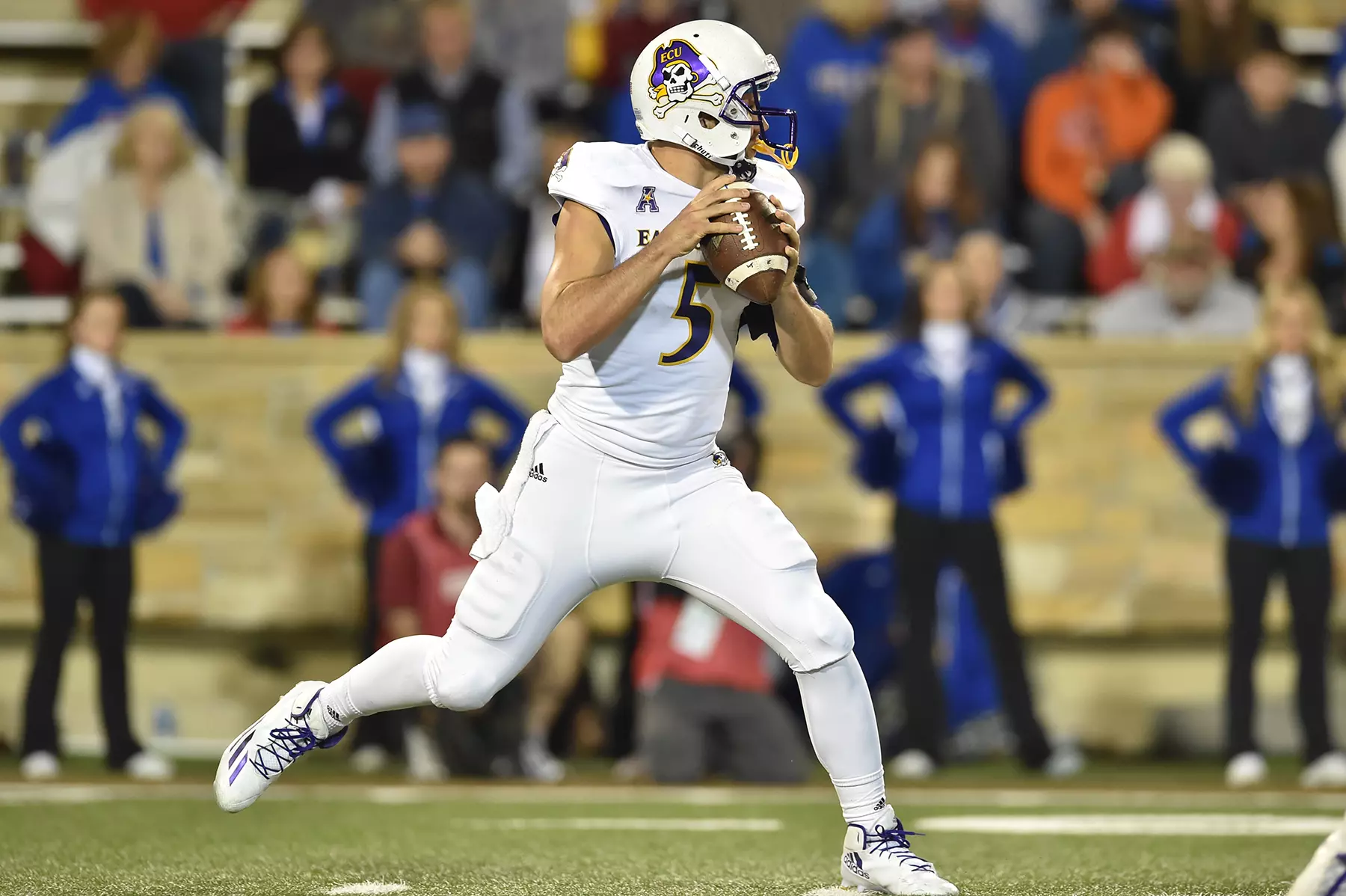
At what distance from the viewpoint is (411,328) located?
7.93 meters

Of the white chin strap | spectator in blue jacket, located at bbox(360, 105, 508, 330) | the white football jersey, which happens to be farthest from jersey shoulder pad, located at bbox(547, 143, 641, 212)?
spectator in blue jacket, located at bbox(360, 105, 508, 330)

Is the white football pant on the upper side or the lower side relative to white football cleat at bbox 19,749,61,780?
upper

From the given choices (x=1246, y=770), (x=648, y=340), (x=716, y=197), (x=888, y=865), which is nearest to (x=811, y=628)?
(x=888, y=865)

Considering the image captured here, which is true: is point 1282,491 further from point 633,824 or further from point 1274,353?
point 633,824

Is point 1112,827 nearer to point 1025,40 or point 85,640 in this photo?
point 85,640

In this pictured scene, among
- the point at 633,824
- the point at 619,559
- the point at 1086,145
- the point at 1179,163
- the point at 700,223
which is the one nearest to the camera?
the point at 700,223

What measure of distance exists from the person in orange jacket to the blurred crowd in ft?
0.05

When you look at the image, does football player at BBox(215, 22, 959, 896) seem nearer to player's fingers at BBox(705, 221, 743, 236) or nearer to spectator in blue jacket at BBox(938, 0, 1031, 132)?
player's fingers at BBox(705, 221, 743, 236)

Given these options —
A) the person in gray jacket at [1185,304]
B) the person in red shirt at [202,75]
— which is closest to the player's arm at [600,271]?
the person in gray jacket at [1185,304]

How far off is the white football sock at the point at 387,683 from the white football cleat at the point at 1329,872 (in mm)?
1779

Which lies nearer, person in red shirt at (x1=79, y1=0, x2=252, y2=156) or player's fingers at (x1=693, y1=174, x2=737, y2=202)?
player's fingers at (x1=693, y1=174, x2=737, y2=202)

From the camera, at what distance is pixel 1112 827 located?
18.8 ft

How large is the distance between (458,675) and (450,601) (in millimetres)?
3435

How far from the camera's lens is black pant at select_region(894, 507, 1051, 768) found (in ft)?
24.6
